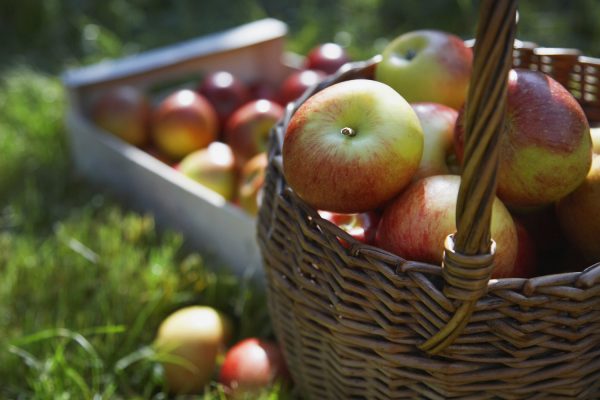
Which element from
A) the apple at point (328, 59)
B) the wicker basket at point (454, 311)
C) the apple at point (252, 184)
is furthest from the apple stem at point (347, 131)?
the apple at point (328, 59)

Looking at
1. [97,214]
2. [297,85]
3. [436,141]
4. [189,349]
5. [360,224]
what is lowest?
[97,214]

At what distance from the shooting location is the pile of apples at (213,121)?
199cm

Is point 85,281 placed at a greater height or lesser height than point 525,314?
lesser

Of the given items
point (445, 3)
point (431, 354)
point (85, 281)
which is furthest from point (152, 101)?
point (431, 354)

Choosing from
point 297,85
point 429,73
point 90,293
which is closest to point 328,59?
point 297,85

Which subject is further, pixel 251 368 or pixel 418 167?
pixel 251 368

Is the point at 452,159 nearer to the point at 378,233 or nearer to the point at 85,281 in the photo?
the point at 378,233

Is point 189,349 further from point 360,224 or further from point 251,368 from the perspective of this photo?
point 360,224

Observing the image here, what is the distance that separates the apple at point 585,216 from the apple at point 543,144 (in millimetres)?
34

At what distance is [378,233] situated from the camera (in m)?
1.08

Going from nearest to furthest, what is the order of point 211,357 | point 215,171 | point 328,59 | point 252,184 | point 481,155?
1. point 481,155
2. point 211,357
3. point 252,184
4. point 215,171
5. point 328,59

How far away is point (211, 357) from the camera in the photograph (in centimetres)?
145

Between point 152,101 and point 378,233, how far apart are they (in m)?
1.63

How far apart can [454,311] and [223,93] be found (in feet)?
5.15
